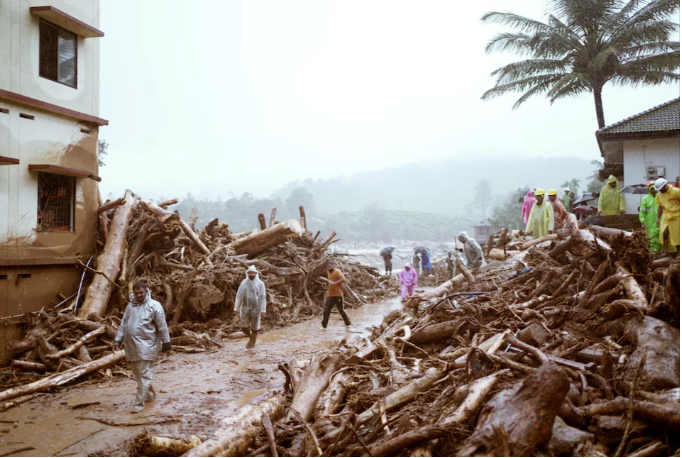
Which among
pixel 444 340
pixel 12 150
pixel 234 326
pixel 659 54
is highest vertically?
pixel 659 54

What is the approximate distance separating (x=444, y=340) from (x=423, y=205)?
131318 mm

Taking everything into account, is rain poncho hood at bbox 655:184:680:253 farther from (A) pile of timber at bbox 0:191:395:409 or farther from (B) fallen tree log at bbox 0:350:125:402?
(B) fallen tree log at bbox 0:350:125:402

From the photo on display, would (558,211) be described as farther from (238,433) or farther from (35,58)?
(35,58)

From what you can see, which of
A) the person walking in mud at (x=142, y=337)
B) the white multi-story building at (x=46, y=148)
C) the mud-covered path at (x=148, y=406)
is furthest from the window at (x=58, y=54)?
the mud-covered path at (x=148, y=406)

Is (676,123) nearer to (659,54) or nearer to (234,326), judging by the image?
(659,54)

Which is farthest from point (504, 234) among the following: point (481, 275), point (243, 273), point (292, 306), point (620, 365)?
point (620, 365)

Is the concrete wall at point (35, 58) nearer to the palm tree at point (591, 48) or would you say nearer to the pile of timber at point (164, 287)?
the pile of timber at point (164, 287)

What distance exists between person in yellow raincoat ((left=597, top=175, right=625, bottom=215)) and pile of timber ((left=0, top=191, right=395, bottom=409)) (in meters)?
8.19

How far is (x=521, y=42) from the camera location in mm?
20109

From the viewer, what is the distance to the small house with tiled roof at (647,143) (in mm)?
14219

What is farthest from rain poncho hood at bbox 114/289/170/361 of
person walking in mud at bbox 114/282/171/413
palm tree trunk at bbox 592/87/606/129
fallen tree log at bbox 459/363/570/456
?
palm tree trunk at bbox 592/87/606/129

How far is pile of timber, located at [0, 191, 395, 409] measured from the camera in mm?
8062

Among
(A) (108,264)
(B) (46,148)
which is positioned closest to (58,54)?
(B) (46,148)

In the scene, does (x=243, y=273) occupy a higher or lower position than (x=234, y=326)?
higher
